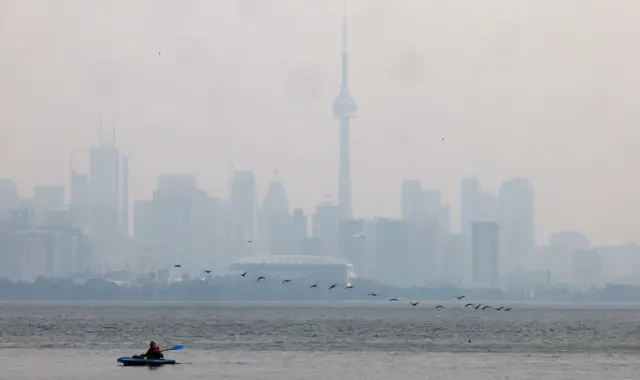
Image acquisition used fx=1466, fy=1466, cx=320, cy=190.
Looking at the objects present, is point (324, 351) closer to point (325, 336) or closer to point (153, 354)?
point (153, 354)

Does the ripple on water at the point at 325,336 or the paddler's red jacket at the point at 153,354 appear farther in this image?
the ripple on water at the point at 325,336

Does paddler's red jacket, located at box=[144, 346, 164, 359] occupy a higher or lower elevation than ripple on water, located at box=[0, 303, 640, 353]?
lower

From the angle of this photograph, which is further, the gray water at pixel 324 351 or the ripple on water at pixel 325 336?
the ripple on water at pixel 325 336

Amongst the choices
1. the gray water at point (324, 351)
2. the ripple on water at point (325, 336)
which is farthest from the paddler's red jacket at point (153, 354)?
the ripple on water at point (325, 336)

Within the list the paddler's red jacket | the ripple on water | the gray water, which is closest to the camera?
the gray water

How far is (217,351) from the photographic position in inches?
4638

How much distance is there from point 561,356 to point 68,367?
39.7 meters

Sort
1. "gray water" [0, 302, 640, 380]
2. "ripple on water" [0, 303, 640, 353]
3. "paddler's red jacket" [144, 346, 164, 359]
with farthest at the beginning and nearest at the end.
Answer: "ripple on water" [0, 303, 640, 353] < "paddler's red jacket" [144, 346, 164, 359] < "gray water" [0, 302, 640, 380]

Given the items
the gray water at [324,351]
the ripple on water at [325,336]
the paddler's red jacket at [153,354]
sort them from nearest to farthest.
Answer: the gray water at [324,351], the paddler's red jacket at [153,354], the ripple on water at [325,336]

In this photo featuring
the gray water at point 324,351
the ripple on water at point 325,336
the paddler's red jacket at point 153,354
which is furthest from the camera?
the ripple on water at point 325,336

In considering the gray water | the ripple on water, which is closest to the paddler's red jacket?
the gray water

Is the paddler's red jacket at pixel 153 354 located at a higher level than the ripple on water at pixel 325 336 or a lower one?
lower

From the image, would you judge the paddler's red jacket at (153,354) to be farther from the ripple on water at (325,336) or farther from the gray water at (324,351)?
the ripple on water at (325,336)

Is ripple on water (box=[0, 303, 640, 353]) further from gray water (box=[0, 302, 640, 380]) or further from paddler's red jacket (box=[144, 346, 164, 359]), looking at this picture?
paddler's red jacket (box=[144, 346, 164, 359])
